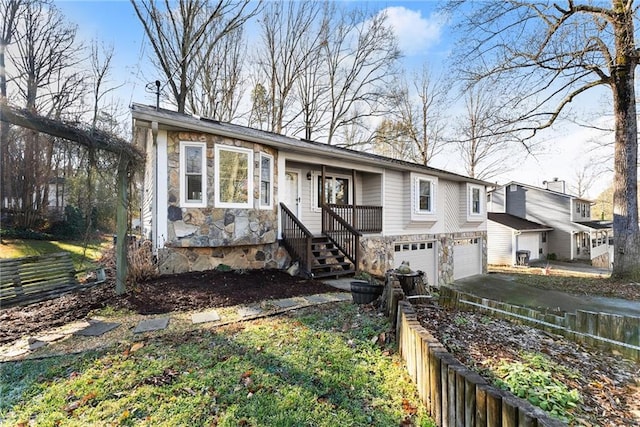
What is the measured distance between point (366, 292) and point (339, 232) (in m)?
4.13

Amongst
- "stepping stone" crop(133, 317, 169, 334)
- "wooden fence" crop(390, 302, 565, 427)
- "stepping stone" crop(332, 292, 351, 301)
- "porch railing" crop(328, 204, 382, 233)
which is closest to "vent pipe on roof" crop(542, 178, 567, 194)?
"porch railing" crop(328, 204, 382, 233)

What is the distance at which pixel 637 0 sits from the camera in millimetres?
7953

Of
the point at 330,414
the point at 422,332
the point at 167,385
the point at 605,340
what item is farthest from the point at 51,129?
the point at 605,340

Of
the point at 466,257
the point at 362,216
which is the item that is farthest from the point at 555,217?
the point at 362,216

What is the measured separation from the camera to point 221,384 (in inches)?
107

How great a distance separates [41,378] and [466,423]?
12.3ft

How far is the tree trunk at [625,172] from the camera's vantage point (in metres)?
9.04

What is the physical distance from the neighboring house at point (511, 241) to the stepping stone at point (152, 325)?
795 inches

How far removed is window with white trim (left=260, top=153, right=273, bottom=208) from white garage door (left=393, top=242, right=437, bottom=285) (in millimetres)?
5407

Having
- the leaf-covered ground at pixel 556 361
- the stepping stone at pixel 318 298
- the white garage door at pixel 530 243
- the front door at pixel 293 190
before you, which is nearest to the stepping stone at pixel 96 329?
the stepping stone at pixel 318 298

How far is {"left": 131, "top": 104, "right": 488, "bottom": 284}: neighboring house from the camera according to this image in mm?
6746

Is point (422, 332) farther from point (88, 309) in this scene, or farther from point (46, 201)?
point (46, 201)

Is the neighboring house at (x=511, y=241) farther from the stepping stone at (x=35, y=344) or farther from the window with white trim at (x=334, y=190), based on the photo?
the stepping stone at (x=35, y=344)

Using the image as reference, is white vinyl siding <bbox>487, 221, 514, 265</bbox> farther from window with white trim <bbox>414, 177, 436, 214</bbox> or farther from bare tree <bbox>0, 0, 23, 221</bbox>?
bare tree <bbox>0, 0, 23, 221</bbox>
